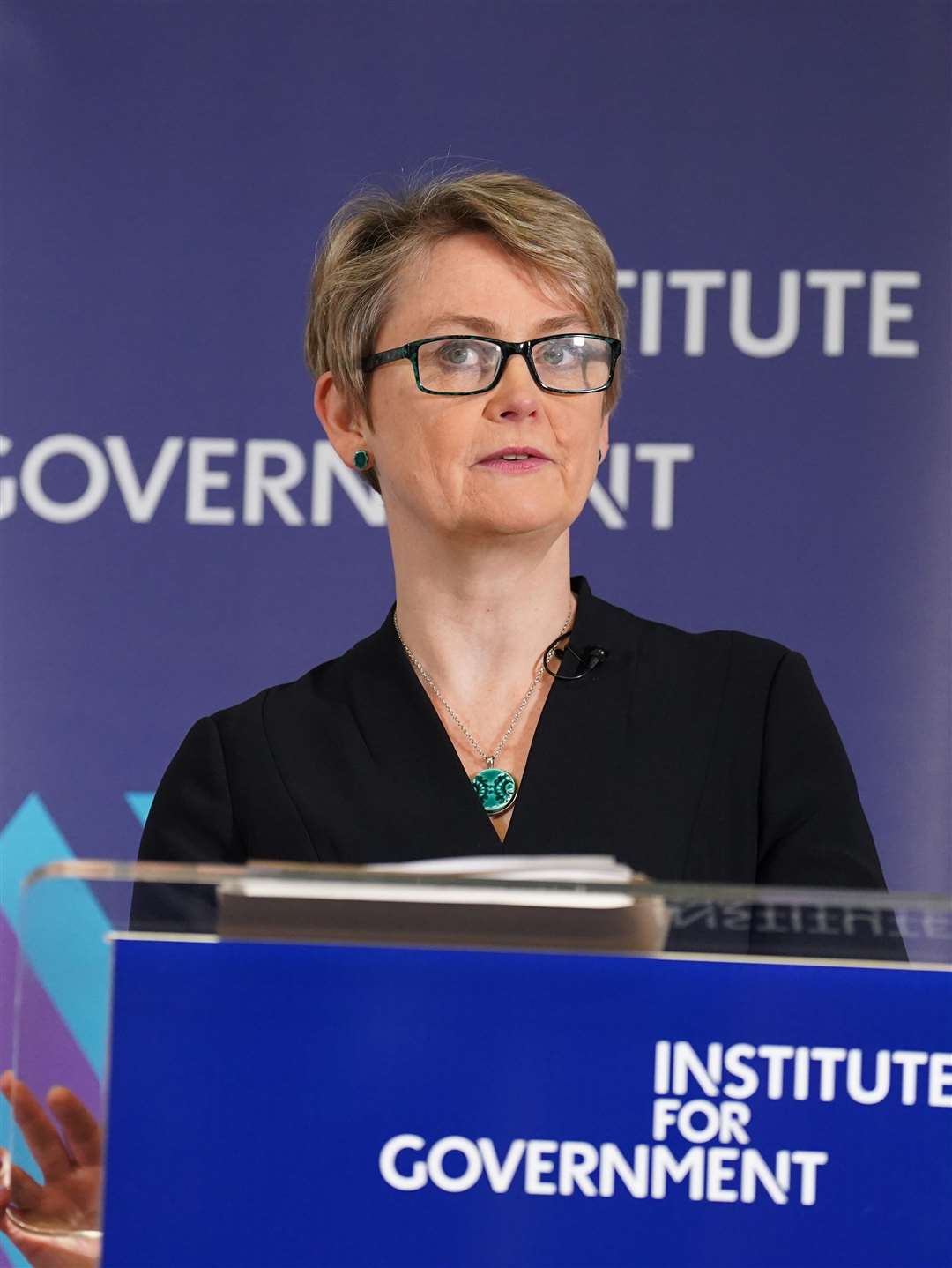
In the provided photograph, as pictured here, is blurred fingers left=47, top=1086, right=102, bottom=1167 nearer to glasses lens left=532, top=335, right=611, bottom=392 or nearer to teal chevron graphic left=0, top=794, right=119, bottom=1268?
teal chevron graphic left=0, top=794, right=119, bottom=1268

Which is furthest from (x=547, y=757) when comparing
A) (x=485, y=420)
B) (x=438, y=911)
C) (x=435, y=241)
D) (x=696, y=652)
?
(x=438, y=911)

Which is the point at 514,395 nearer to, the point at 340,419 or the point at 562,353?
the point at 562,353

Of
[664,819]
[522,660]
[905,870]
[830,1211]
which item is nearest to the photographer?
[830,1211]

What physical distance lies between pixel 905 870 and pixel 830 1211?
1.89 meters

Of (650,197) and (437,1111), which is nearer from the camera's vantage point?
(437,1111)

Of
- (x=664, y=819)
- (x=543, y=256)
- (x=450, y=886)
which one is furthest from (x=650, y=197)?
(x=450, y=886)

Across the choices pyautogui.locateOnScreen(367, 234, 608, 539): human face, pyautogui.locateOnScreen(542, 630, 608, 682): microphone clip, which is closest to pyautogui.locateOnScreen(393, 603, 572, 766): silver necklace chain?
pyautogui.locateOnScreen(542, 630, 608, 682): microphone clip

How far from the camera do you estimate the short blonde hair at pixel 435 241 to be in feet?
6.17

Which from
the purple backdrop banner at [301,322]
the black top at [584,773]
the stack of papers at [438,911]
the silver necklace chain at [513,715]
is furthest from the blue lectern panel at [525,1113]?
the purple backdrop banner at [301,322]

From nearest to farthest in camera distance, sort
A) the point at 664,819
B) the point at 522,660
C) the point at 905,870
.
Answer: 1. the point at 664,819
2. the point at 522,660
3. the point at 905,870

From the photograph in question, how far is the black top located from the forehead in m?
0.34

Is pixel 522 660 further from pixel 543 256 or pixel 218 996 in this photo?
pixel 218 996

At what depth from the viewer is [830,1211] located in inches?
36.1

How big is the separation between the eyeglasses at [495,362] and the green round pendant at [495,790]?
0.42 metres
